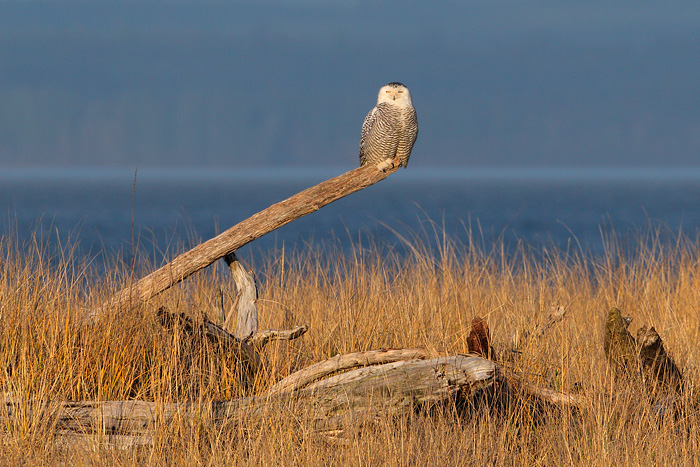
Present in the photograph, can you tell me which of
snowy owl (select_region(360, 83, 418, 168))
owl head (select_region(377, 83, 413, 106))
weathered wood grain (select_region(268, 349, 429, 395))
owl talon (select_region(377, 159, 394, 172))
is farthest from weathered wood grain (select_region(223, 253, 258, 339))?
owl head (select_region(377, 83, 413, 106))

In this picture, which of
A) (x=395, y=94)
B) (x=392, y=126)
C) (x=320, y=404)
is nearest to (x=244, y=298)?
(x=320, y=404)

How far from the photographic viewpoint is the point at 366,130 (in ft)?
19.5

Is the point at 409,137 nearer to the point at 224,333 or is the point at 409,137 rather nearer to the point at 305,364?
the point at 305,364

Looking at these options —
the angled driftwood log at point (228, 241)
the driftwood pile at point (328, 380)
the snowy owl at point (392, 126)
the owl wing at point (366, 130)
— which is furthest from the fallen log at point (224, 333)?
the owl wing at point (366, 130)

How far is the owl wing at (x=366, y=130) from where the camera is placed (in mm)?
5863

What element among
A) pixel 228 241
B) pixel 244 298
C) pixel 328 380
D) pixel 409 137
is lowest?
pixel 328 380

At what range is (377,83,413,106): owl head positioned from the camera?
564 cm

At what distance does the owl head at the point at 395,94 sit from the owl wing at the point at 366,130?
0.19m

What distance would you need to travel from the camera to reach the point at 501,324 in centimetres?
557

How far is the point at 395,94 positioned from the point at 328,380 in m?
2.67

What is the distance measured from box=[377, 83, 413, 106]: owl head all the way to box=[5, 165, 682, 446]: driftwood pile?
1.43 m

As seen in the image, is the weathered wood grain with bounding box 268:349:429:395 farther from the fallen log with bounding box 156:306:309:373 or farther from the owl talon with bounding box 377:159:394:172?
the owl talon with bounding box 377:159:394:172

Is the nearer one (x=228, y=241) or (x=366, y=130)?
(x=228, y=241)

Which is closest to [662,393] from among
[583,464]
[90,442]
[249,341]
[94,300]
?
[583,464]
